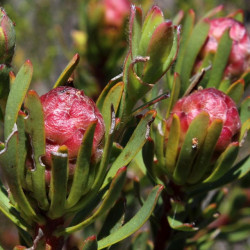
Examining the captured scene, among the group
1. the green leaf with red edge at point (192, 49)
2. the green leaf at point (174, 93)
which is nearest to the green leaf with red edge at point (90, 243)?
the green leaf at point (174, 93)

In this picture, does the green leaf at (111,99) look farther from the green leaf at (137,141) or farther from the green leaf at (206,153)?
the green leaf at (206,153)

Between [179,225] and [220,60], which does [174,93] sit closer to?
[220,60]

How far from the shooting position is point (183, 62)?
3.87 ft

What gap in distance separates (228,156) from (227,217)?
2.44ft

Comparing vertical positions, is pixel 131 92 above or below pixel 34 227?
above

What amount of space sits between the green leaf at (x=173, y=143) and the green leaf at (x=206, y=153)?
0.17 ft

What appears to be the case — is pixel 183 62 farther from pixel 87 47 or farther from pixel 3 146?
pixel 87 47

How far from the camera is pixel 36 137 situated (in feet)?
2.50

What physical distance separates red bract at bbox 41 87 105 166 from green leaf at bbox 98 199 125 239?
246 mm

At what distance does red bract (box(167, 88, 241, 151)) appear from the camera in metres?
0.99

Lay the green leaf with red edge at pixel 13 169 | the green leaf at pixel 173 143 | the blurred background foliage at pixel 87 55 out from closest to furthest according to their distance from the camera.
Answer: the green leaf with red edge at pixel 13 169, the green leaf at pixel 173 143, the blurred background foliage at pixel 87 55

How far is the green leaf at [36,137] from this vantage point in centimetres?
74

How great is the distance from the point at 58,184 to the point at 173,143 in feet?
1.05

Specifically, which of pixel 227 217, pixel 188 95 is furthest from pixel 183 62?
pixel 227 217
